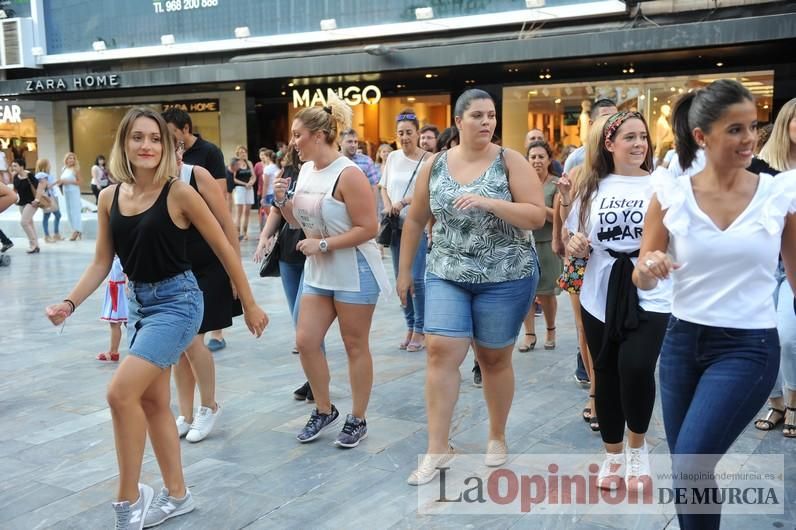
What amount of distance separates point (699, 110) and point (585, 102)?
1548 centimetres

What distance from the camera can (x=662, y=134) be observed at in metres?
16.1

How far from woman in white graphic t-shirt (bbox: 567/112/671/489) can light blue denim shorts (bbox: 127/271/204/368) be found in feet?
6.26

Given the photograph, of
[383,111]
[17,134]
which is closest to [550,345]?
[383,111]

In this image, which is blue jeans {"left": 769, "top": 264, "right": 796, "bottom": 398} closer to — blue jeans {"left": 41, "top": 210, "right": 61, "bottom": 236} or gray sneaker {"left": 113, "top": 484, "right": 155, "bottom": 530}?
gray sneaker {"left": 113, "top": 484, "right": 155, "bottom": 530}

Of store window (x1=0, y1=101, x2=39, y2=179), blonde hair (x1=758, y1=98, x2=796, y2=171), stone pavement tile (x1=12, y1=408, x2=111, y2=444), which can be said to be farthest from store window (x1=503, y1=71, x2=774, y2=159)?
store window (x1=0, y1=101, x2=39, y2=179)

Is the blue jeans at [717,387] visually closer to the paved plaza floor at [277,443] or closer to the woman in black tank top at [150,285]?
the paved plaza floor at [277,443]

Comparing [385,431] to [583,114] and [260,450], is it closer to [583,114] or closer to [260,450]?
[260,450]

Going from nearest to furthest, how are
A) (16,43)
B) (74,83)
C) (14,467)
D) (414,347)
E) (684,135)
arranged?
(684,135), (14,467), (414,347), (74,83), (16,43)

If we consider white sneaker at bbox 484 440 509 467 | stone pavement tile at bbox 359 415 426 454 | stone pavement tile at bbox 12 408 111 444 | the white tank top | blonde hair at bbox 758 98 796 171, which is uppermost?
blonde hair at bbox 758 98 796 171

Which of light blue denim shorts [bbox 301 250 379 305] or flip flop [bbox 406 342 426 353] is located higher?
light blue denim shorts [bbox 301 250 379 305]

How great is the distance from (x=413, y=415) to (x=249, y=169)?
13.3m

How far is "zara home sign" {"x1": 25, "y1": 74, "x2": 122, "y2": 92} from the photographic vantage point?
22641 millimetres

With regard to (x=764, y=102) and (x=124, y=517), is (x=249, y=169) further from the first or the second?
(x=124, y=517)

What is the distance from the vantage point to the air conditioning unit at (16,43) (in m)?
25.0
